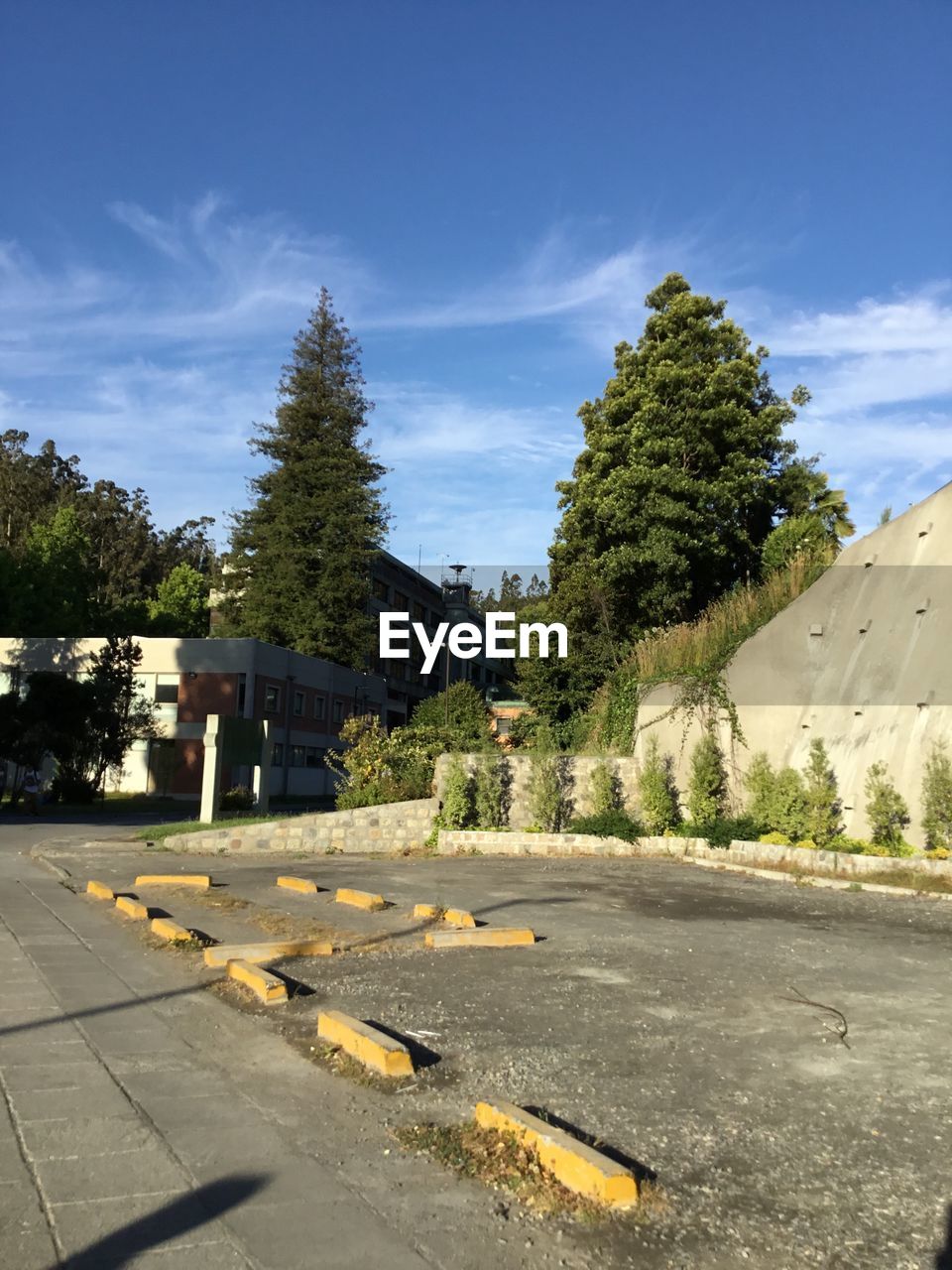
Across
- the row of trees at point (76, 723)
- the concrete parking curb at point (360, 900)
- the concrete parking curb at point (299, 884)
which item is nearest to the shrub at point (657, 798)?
the concrete parking curb at point (299, 884)

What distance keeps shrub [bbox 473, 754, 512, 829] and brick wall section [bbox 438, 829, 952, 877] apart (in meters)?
0.77

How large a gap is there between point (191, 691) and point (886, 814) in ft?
125

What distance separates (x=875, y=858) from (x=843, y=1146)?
1058 centimetres

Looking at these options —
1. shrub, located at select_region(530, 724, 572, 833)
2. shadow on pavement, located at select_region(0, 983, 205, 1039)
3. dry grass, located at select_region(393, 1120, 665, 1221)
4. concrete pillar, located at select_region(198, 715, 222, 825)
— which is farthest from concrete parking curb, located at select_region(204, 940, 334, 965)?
concrete pillar, located at select_region(198, 715, 222, 825)

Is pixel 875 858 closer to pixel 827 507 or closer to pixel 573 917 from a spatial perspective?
pixel 573 917

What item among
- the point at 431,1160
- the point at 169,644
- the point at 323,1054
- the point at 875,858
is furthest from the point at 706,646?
the point at 169,644

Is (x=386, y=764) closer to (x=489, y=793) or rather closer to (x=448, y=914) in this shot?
(x=489, y=793)

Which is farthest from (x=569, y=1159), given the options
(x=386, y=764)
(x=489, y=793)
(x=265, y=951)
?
(x=386, y=764)

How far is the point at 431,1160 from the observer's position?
4.61 metres

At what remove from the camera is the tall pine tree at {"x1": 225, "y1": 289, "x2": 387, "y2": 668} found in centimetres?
5553

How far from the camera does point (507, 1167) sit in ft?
14.6

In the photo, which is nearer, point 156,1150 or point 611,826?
point 156,1150

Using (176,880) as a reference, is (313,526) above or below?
above

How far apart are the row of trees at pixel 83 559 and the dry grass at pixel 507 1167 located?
184 feet
